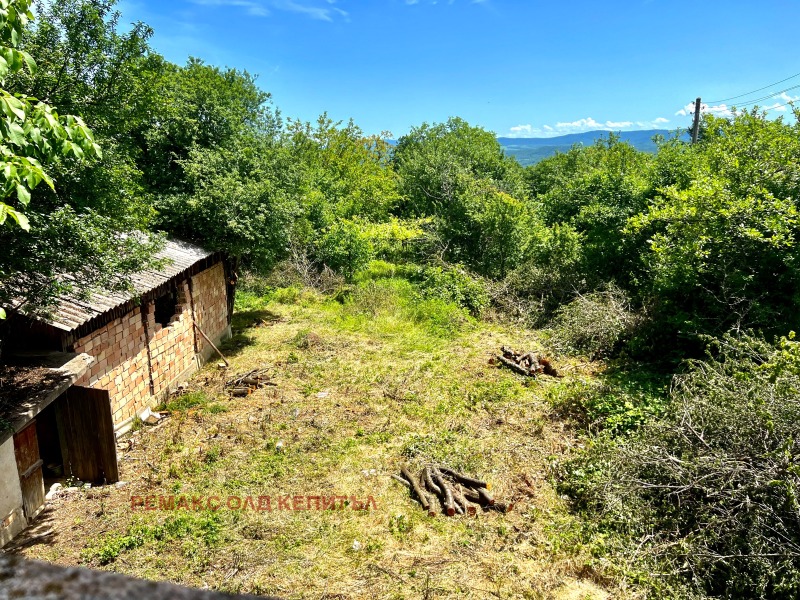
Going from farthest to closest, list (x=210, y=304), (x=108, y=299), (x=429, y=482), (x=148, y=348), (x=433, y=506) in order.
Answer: (x=210, y=304), (x=148, y=348), (x=108, y=299), (x=429, y=482), (x=433, y=506)

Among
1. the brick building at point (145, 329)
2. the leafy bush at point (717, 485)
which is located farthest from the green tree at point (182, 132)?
the leafy bush at point (717, 485)

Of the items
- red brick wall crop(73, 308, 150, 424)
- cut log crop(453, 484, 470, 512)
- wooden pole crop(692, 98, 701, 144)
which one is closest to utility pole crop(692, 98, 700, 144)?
wooden pole crop(692, 98, 701, 144)

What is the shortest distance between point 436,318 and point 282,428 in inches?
307

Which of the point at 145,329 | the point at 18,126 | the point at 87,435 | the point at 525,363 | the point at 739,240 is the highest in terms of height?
the point at 18,126

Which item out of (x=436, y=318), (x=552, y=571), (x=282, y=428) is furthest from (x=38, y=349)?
(x=436, y=318)

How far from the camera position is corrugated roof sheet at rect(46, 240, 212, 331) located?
768 centimetres

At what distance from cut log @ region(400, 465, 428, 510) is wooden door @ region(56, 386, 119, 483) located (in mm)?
4738

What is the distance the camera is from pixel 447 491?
7902 mm

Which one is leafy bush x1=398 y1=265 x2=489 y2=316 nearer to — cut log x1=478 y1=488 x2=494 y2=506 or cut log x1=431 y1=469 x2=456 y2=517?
cut log x1=431 y1=469 x2=456 y2=517

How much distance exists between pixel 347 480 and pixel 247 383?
4.77m

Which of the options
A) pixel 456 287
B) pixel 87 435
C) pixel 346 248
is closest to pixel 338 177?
pixel 346 248

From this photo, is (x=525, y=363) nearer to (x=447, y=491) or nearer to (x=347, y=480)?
(x=447, y=491)

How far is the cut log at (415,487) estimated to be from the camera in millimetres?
7789

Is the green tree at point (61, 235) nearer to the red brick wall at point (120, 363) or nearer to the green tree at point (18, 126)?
the green tree at point (18, 126)
